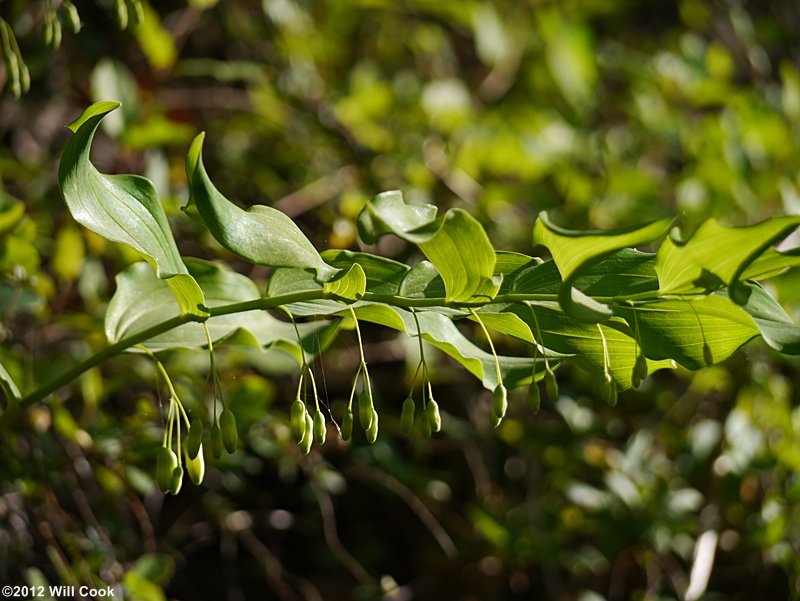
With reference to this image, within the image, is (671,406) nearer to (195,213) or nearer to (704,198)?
(704,198)

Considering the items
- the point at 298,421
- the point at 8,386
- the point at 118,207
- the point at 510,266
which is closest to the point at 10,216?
the point at 8,386

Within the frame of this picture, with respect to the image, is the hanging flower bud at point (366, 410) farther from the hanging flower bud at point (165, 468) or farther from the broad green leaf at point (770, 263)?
the broad green leaf at point (770, 263)

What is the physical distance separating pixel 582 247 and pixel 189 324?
20.3 inches

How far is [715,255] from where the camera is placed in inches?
29.0

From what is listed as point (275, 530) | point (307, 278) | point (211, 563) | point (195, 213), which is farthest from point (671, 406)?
point (195, 213)

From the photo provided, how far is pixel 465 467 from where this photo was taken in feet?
8.09

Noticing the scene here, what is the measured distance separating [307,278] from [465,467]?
1.65 m

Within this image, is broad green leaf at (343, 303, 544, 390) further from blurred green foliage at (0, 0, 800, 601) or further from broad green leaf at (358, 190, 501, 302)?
blurred green foliage at (0, 0, 800, 601)

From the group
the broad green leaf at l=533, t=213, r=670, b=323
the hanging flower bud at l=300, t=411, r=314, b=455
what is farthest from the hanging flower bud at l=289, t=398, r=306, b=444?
the broad green leaf at l=533, t=213, r=670, b=323

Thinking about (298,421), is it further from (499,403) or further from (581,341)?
(581,341)

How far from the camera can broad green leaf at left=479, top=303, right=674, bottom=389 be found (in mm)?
935

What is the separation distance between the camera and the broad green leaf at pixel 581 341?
0.93m
